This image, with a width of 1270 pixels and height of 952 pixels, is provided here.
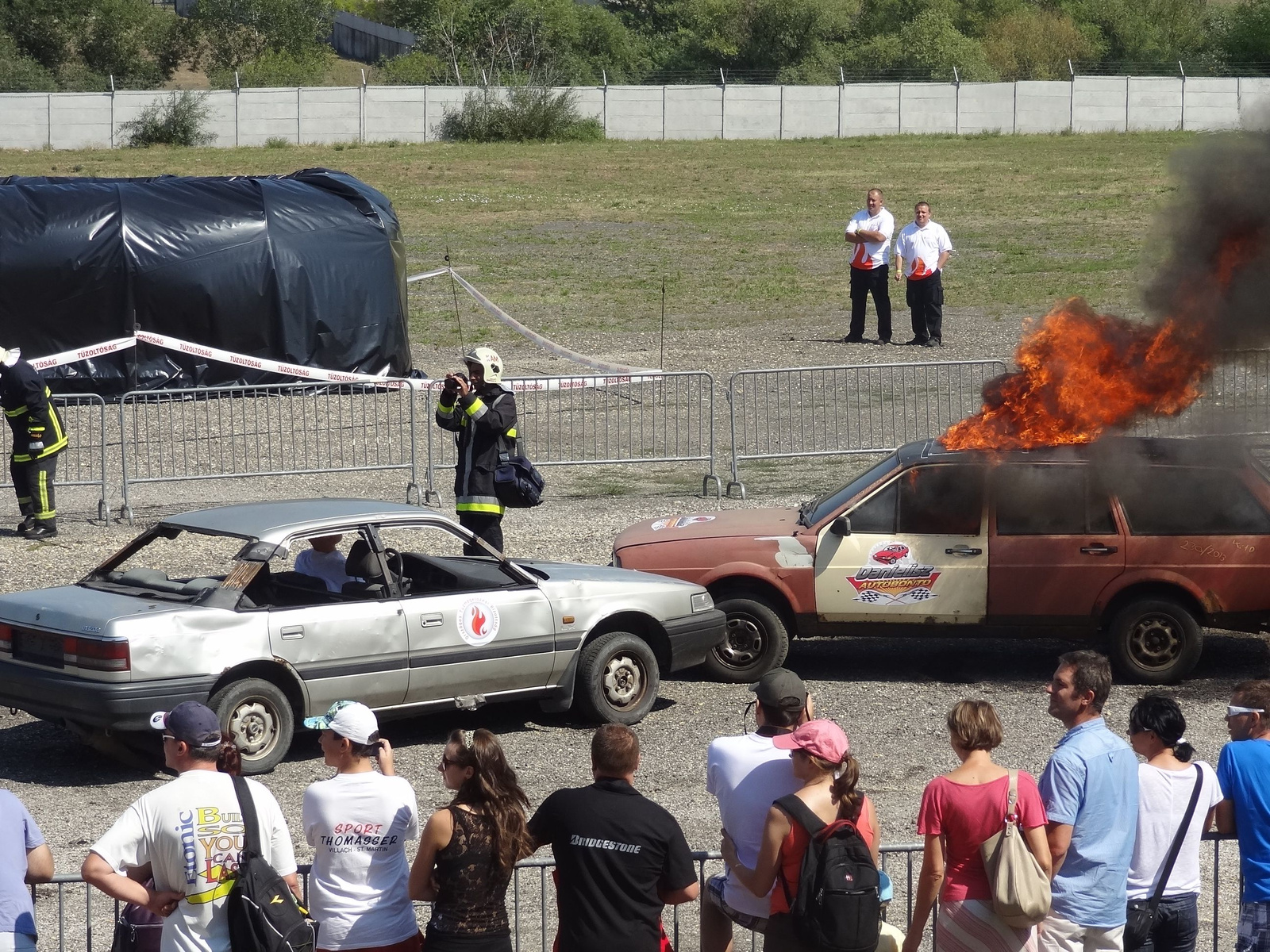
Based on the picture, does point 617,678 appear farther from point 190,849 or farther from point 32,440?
point 32,440

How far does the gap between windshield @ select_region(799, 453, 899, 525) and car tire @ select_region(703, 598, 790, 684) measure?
677 mm

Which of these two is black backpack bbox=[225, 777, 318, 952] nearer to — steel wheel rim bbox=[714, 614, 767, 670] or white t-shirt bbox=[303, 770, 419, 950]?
white t-shirt bbox=[303, 770, 419, 950]

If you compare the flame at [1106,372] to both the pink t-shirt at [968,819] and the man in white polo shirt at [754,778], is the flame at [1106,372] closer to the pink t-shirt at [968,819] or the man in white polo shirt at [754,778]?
the man in white polo shirt at [754,778]

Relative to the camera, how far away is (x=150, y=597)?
8320 millimetres

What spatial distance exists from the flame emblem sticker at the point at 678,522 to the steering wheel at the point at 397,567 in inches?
90.2

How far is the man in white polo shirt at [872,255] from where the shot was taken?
20.6m

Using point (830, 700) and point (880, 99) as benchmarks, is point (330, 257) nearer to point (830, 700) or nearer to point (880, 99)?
point (830, 700)

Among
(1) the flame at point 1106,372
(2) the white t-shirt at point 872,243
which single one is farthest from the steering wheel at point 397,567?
(2) the white t-shirt at point 872,243

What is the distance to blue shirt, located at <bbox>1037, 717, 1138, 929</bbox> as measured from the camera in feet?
16.9

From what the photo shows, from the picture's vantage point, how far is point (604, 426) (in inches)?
683

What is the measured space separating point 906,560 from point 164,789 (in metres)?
6.06

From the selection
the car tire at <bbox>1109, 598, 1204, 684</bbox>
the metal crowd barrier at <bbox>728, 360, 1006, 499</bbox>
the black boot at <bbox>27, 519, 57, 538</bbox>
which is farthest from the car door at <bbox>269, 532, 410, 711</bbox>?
the metal crowd barrier at <bbox>728, 360, 1006, 499</bbox>

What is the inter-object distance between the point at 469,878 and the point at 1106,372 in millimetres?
6895

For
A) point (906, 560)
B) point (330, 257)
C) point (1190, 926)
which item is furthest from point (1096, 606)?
point (330, 257)
